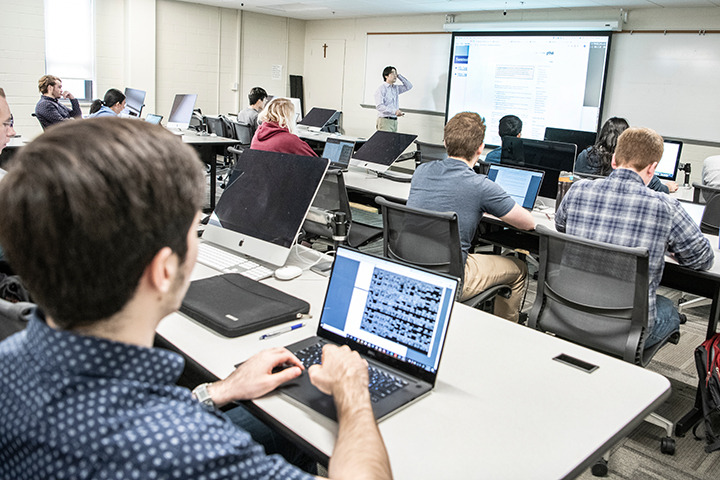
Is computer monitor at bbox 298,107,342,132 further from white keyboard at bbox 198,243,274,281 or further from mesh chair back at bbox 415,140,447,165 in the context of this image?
white keyboard at bbox 198,243,274,281

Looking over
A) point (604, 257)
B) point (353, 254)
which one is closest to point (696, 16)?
point (604, 257)

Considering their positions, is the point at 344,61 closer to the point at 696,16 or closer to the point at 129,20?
the point at 129,20

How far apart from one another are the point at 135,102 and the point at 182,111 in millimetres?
897

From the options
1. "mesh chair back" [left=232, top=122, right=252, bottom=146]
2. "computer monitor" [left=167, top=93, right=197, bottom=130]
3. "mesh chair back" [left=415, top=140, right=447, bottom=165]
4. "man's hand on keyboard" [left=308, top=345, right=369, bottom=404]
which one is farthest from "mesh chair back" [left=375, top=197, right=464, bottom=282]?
"mesh chair back" [left=232, top=122, right=252, bottom=146]

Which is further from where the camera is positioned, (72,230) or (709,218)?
(709,218)

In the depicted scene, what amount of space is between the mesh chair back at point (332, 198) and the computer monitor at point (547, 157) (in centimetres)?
128

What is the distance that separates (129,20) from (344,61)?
3680 mm

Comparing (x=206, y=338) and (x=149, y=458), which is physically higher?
(x=149, y=458)

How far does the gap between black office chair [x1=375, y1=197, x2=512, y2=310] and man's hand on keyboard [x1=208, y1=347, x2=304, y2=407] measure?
4.25 ft

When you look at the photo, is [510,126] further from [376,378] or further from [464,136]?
[376,378]

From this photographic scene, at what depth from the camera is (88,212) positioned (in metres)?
0.61

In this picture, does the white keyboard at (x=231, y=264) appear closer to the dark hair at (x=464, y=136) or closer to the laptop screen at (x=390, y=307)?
the laptop screen at (x=390, y=307)

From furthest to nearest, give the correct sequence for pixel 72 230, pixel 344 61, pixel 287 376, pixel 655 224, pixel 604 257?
pixel 344 61 → pixel 655 224 → pixel 604 257 → pixel 287 376 → pixel 72 230

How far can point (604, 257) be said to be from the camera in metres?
2.08
